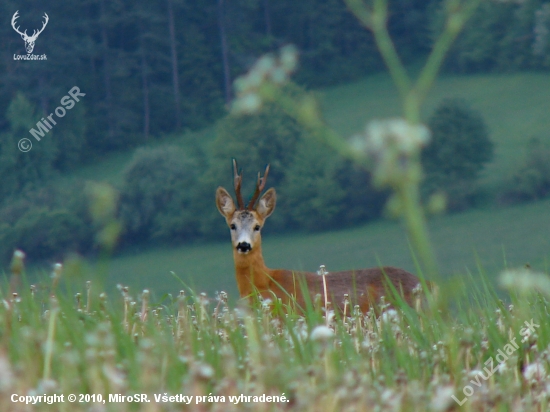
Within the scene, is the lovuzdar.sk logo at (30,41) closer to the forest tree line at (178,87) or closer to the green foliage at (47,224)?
the forest tree line at (178,87)

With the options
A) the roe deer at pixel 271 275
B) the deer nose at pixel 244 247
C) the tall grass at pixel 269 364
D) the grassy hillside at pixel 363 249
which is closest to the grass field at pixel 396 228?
the grassy hillside at pixel 363 249

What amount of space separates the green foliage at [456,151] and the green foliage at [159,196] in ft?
52.0

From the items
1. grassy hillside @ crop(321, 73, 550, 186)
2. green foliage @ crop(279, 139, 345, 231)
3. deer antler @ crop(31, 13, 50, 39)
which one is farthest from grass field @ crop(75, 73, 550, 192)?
deer antler @ crop(31, 13, 50, 39)

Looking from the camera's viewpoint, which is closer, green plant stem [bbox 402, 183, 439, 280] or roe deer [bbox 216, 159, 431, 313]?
green plant stem [bbox 402, 183, 439, 280]

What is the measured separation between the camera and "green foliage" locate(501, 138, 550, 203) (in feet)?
160

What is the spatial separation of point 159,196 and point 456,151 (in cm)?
2020

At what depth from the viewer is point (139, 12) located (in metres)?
48.4

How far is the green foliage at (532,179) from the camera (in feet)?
160

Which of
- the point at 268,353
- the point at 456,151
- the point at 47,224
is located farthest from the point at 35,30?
the point at 268,353

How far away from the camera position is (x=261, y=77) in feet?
7.15

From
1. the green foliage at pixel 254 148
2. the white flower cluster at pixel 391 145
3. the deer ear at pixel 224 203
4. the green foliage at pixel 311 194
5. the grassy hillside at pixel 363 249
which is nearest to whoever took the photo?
the white flower cluster at pixel 391 145

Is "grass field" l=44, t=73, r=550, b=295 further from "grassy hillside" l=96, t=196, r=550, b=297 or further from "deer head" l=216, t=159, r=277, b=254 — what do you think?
"deer head" l=216, t=159, r=277, b=254

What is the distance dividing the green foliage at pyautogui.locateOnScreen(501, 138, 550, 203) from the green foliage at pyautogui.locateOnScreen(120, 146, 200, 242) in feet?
67.5

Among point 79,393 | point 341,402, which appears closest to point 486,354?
point 341,402
